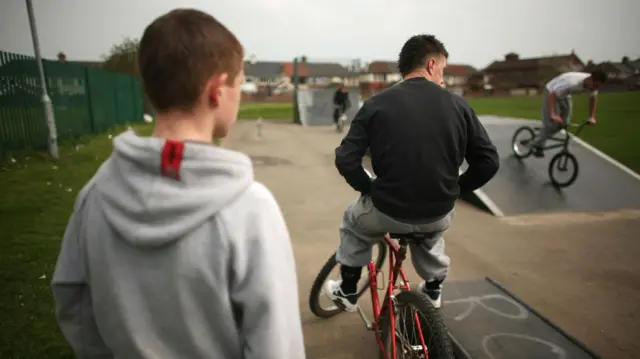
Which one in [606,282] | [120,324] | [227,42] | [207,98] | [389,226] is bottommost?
[606,282]

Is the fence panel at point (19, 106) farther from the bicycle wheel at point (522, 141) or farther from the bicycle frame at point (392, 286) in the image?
the bicycle wheel at point (522, 141)

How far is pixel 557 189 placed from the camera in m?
7.32

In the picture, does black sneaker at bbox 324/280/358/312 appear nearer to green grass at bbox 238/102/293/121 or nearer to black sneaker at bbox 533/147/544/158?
black sneaker at bbox 533/147/544/158

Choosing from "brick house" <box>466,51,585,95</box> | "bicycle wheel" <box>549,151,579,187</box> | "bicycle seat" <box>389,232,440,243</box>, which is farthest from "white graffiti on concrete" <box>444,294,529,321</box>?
"brick house" <box>466,51,585,95</box>

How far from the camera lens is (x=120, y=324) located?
3.72ft

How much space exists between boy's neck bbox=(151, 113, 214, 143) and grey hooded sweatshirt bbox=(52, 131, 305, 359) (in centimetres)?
6

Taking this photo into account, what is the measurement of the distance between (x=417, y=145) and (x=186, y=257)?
149cm

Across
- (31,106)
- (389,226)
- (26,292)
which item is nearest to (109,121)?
(31,106)

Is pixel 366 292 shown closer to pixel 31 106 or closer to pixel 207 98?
pixel 207 98

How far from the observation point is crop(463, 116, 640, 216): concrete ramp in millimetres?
Result: 6727

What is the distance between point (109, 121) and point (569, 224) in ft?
59.8

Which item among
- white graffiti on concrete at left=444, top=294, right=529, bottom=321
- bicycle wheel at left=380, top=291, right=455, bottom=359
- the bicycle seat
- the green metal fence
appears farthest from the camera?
the green metal fence

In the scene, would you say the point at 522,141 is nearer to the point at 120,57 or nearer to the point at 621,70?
the point at 120,57

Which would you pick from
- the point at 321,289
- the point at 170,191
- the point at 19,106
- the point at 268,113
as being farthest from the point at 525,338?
the point at 268,113
